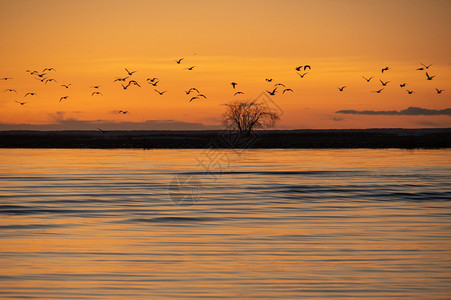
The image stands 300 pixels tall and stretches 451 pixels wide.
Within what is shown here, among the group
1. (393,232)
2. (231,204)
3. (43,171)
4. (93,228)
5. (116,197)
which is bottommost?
(393,232)

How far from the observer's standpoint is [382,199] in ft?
102

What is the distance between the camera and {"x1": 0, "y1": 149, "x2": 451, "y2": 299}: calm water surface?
567 inches

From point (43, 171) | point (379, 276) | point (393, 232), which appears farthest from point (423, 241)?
point (43, 171)

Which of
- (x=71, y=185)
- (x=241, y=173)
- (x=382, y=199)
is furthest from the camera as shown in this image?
(x=241, y=173)

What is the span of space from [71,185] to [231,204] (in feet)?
40.2

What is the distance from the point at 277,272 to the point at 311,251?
101 inches

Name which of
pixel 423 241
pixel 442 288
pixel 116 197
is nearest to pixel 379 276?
pixel 442 288

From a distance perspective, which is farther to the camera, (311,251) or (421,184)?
(421,184)

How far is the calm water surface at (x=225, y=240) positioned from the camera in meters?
14.4

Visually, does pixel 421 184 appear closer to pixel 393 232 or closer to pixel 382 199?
pixel 382 199

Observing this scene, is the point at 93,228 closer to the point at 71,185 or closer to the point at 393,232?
the point at 393,232

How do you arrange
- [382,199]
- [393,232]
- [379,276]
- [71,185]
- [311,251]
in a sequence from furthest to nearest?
[71,185], [382,199], [393,232], [311,251], [379,276]

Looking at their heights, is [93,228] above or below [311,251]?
above

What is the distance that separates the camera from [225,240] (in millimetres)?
19750
